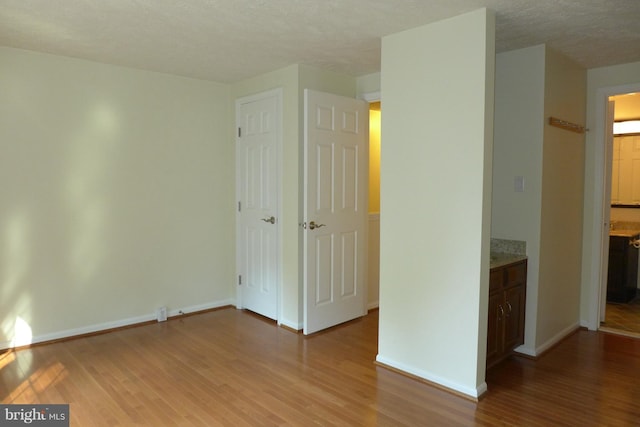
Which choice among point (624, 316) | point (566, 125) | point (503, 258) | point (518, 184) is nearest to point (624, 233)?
point (624, 316)

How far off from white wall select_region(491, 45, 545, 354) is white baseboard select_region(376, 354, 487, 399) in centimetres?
94

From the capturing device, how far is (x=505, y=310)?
3102mm

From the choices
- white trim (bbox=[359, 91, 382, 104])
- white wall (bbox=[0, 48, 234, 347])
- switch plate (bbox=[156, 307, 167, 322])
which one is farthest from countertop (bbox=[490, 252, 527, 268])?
switch plate (bbox=[156, 307, 167, 322])

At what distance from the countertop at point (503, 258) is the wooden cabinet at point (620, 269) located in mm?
2245

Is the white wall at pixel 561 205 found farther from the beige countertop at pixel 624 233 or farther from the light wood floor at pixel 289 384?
the beige countertop at pixel 624 233

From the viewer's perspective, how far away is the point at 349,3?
8.08 ft

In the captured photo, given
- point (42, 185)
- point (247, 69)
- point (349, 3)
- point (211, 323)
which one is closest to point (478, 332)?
point (349, 3)

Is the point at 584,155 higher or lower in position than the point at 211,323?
higher

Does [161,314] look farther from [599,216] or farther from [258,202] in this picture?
[599,216]

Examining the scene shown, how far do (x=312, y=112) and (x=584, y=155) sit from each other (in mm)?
2478

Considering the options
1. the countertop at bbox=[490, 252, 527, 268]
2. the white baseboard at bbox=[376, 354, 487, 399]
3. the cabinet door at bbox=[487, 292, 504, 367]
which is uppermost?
the countertop at bbox=[490, 252, 527, 268]

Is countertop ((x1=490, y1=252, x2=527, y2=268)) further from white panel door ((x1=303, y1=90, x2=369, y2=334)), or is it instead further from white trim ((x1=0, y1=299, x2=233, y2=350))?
white trim ((x1=0, y1=299, x2=233, y2=350))

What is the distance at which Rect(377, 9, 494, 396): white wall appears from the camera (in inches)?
104

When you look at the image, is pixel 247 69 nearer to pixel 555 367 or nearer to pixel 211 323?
pixel 211 323
